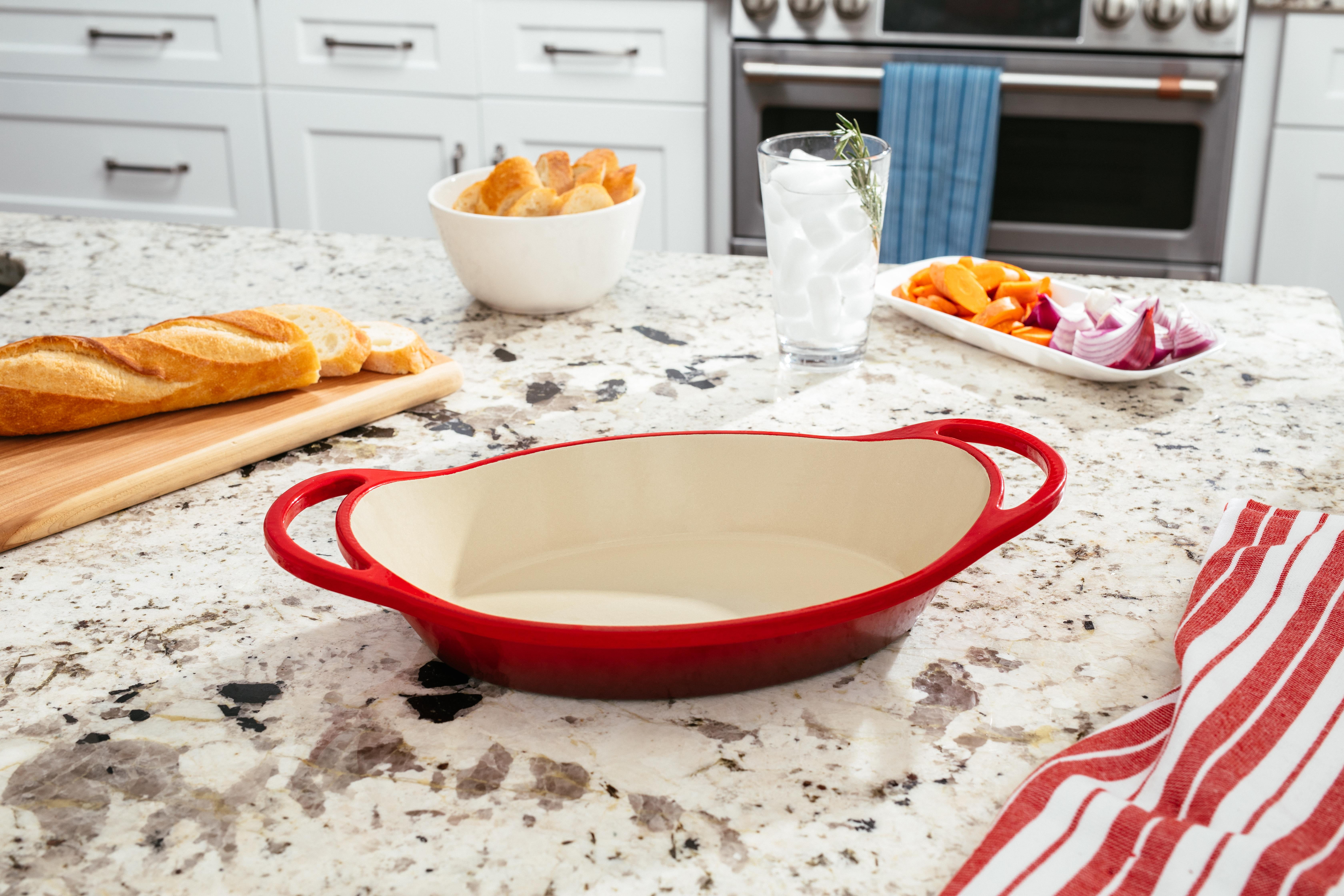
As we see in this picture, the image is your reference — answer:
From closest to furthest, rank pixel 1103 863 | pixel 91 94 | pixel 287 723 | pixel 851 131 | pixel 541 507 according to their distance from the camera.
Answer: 1. pixel 1103 863
2. pixel 287 723
3. pixel 541 507
4. pixel 851 131
5. pixel 91 94

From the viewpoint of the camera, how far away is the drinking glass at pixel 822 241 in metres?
0.84

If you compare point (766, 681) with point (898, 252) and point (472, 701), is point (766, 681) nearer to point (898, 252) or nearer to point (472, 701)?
point (472, 701)

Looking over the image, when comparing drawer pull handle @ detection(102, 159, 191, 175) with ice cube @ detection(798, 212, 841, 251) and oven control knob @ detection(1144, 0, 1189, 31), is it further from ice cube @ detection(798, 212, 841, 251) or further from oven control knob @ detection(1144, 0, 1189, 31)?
ice cube @ detection(798, 212, 841, 251)

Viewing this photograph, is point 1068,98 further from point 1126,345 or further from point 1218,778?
point 1218,778

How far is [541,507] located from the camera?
640mm

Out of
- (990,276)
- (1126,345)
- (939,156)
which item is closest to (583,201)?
(990,276)

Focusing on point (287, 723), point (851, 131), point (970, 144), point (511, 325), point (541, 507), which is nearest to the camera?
point (287, 723)

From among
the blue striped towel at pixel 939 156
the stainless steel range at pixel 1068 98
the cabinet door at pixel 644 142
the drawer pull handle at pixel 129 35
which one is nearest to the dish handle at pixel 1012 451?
the blue striped towel at pixel 939 156

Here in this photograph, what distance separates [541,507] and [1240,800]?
1.20ft

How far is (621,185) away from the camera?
1037mm

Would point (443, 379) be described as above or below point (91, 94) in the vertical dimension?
below

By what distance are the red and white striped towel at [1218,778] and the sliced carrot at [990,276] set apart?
18.3 inches

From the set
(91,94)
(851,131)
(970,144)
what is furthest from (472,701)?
(91,94)

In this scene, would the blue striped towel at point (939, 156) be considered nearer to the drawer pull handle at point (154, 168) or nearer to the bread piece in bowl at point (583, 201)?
the bread piece in bowl at point (583, 201)
